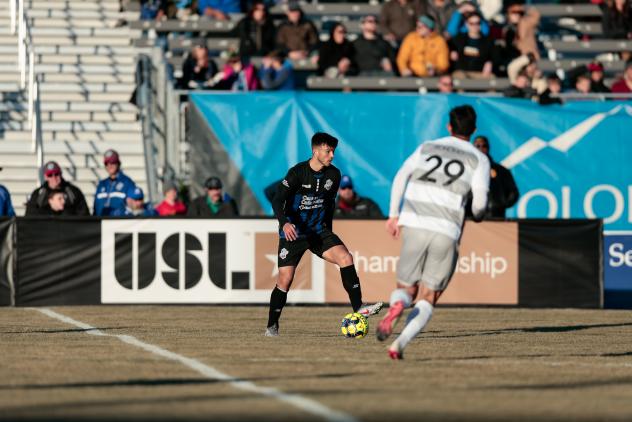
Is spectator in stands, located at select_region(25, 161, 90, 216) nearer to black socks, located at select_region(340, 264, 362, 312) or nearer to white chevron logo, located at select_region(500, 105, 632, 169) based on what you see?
white chevron logo, located at select_region(500, 105, 632, 169)

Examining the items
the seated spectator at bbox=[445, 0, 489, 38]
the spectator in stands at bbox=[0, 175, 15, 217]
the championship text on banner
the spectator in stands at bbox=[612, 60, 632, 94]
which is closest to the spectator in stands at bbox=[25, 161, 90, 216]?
the spectator in stands at bbox=[0, 175, 15, 217]

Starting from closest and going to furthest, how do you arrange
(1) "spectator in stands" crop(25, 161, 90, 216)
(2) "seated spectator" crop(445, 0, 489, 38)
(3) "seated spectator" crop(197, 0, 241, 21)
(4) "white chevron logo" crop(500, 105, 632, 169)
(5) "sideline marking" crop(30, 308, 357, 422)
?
(5) "sideline marking" crop(30, 308, 357, 422) < (1) "spectator in stands" crop(25, 161, 90, 216) < (4) "white chevron logo" crop(500, 105, 632, 169) < (2) "seated spectator" crop(445, 0, 489, 38) < (3) "seated spectator" crop(197, 0, 241, 21)

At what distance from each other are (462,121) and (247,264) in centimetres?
873

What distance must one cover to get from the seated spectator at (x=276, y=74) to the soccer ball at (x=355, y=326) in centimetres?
1013

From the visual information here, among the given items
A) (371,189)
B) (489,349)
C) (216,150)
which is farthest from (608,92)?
(489,349)

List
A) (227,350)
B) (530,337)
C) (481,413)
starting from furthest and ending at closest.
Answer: (530,337) → (227,350) → (481,413)

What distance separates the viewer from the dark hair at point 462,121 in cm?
1099

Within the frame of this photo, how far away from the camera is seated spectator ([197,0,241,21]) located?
88.5 feet

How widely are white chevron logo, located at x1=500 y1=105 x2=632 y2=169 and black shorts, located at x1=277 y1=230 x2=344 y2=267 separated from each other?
7639 millimetres

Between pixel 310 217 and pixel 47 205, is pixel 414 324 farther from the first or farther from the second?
pixel 47 205

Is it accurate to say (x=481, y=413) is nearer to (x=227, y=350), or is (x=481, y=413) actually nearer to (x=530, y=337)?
(x=227, y=350)

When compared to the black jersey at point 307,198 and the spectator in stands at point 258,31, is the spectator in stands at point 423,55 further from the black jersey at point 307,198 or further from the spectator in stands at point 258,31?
the black jersey at point 307,198

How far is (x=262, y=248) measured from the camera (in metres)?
19.4

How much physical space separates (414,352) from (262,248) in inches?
296
